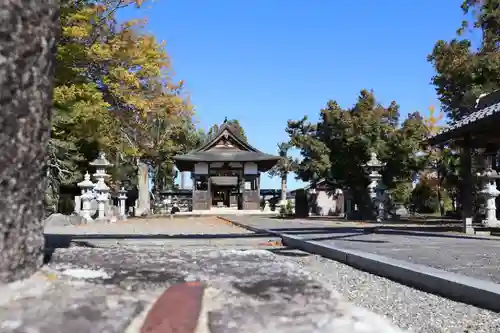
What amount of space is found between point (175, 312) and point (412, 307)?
2.22m

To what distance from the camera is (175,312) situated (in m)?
1.29

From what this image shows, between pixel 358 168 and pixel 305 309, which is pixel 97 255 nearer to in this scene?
pixel 305 309

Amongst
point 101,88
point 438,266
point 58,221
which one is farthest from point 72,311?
point 101,88

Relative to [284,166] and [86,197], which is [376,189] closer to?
[86,197]

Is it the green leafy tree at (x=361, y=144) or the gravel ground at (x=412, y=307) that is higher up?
the green leafy tree at (x=361, y=144)

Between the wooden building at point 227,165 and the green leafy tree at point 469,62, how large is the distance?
12.3 metres

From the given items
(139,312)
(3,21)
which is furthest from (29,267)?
(3,21)

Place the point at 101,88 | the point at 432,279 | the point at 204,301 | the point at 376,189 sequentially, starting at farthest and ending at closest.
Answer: the point at 376,189 → the point at 101,88 → the point at 432,279 → the point at 204,301

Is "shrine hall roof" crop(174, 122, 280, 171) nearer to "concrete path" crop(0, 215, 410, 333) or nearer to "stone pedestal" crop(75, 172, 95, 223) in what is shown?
"stone pedestal" crop(75, 172, 95, 223)

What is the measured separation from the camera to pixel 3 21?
1.37 meters

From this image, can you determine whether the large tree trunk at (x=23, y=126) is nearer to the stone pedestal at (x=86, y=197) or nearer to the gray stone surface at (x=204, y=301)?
the gray stone surface at (x=204, y=301)

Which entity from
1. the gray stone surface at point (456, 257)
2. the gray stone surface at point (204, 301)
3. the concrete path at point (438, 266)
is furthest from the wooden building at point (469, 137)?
the gray stone surface at point (204, 301)

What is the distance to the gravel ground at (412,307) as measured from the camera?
104 inches

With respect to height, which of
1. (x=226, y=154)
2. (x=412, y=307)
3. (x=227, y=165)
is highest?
(x=226, y=154)
